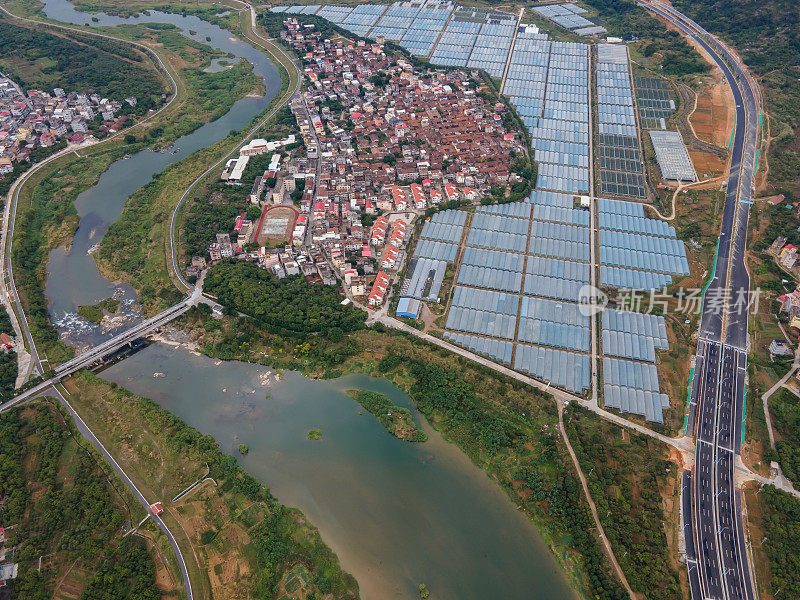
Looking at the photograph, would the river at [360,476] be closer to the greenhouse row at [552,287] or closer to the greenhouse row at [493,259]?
the greenhouse row at [493,259]

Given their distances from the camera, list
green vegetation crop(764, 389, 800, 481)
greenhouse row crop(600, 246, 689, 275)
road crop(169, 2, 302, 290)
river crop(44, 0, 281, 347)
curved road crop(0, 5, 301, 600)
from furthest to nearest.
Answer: road crop(169, 2, 302, 290) < greenhouse row crop(600, 246, 689, 275) < river crop(44, 0, 281, 347) < green vegetation crop(764, 389, 800, 481) < curved road crop(0, 5, 301, 600)

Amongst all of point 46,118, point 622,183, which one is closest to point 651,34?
point 622,183

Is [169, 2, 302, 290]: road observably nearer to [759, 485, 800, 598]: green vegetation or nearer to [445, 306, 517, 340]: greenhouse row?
[445, 306, 517, 340]: greenhouse row

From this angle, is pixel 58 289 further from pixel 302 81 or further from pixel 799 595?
pixel 799 595

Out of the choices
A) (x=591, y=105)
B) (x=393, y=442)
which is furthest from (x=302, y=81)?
(x=393, y=442)

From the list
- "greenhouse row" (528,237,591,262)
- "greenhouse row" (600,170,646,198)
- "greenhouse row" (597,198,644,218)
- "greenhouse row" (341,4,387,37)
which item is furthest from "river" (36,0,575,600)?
"greenhouse row" (341,4,387,37)

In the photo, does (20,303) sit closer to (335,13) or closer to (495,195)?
(495,195)
